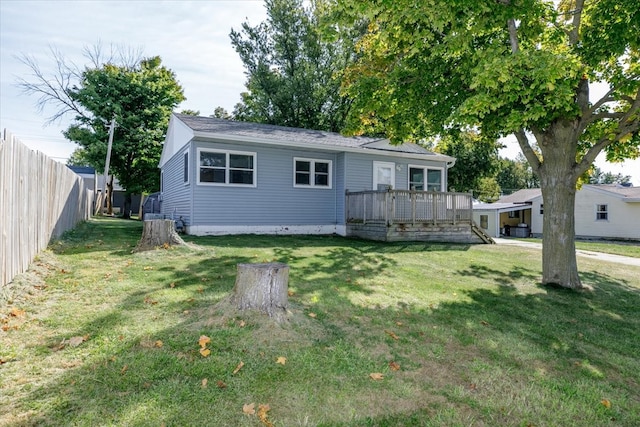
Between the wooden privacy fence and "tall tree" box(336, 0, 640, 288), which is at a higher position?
"tall tree" box(336, 0, 640, 288)

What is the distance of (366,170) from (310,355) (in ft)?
37.7

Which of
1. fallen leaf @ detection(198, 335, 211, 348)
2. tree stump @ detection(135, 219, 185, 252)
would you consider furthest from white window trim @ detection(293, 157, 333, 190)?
fallen leaf @ detection(198, 335, 211, 348)

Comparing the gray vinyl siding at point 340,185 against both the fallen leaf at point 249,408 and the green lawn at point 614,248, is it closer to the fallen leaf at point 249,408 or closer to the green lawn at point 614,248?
the green lawn at point 614,248

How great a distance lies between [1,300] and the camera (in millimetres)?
3682

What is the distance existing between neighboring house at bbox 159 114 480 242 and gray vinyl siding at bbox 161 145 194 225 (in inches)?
1.5

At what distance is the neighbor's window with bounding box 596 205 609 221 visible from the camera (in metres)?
22.7

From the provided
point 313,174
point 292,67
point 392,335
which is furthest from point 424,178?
point 292,67

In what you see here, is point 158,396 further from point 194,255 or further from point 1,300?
point 194,255

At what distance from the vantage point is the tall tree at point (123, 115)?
74.1 feet

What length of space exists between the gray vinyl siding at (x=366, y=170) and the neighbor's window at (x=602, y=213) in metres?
16.0

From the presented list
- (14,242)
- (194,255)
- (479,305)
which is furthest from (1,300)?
(479,305)

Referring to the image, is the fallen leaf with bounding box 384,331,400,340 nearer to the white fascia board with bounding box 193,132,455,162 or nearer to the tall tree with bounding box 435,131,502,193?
the white fascia board with bounding box 193,132,455,162

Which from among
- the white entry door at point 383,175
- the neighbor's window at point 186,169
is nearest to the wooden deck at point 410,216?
the white entry door at point 383,175

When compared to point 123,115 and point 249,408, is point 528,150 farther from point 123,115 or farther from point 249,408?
point 123,115
